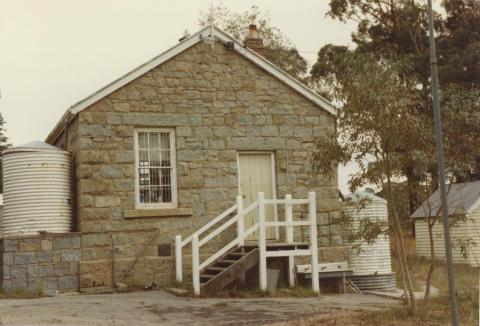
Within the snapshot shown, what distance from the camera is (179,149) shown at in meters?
15.1

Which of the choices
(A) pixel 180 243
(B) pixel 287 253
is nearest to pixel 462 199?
(B) pixel 287 253

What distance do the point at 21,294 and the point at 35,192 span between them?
221 cm

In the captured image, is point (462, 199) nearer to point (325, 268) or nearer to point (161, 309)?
point (325, 268)

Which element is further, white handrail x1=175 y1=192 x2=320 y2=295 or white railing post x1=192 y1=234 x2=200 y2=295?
white handrail x1=175 y1=192 x2=320 y2=295

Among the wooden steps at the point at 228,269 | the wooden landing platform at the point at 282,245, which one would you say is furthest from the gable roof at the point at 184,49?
→ the wooden steps at the point at 228,269

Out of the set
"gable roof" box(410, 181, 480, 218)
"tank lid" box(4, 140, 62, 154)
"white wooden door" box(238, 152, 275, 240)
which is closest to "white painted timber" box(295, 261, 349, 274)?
"white wooden door" box(238, 152, 275, 240)

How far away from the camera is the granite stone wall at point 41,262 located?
528 inches

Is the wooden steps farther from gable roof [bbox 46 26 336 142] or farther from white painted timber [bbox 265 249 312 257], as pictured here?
gable roof [bbox 46 26 336 142]

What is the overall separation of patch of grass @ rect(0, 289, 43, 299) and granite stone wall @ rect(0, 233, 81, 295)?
11 centimetres

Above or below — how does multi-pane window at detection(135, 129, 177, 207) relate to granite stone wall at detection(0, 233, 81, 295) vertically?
above

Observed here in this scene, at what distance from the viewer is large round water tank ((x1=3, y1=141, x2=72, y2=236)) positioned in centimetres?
1406

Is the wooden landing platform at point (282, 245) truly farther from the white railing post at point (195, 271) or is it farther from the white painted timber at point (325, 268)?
the white railing post at point (195, 271)

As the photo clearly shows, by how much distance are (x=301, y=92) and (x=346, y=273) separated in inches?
174

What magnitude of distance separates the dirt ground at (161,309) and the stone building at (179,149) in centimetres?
139
